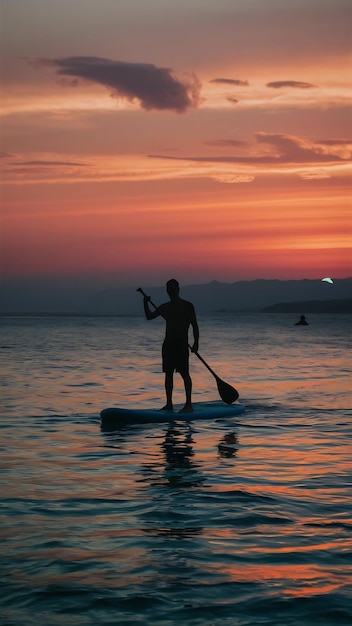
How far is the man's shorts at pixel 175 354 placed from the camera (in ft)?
48.9

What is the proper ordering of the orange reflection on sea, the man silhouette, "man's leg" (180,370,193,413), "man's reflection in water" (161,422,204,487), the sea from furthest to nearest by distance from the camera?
"man's leg" (180,370,193,413), the man silhouette, "man's reflection in water" (161,422,204,487), the orange reflection on sea, the sea

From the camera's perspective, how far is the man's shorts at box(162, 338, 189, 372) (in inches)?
587

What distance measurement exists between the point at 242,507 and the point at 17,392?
14407 mm

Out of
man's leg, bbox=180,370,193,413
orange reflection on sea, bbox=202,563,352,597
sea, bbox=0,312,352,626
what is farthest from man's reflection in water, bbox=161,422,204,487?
orange reflection on sea, bbox=202,563,352,597

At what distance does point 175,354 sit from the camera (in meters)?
15.0

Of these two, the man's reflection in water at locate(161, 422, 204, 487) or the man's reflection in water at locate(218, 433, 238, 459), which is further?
the man's reflection in water at locate(218, 433, 238, 459)

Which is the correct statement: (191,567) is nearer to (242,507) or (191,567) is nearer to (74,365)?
(242,507)

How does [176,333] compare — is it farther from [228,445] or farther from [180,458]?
[180,458]

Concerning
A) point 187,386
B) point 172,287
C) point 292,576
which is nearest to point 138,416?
point 187,386

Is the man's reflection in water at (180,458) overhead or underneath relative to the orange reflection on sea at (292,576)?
underneath

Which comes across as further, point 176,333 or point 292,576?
point 176,333

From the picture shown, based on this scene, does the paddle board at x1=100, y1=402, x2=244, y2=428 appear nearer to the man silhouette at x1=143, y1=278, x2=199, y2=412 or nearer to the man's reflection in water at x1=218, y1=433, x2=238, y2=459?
the man silhouette at x1=143, y1=278, x2=199, y2=412

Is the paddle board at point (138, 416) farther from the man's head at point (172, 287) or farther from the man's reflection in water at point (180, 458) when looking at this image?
the man's head at point (172, 287)

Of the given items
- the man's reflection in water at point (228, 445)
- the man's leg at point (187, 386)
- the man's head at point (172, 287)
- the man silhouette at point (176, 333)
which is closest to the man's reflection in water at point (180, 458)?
the man's reflection in water at point (228, 445)
